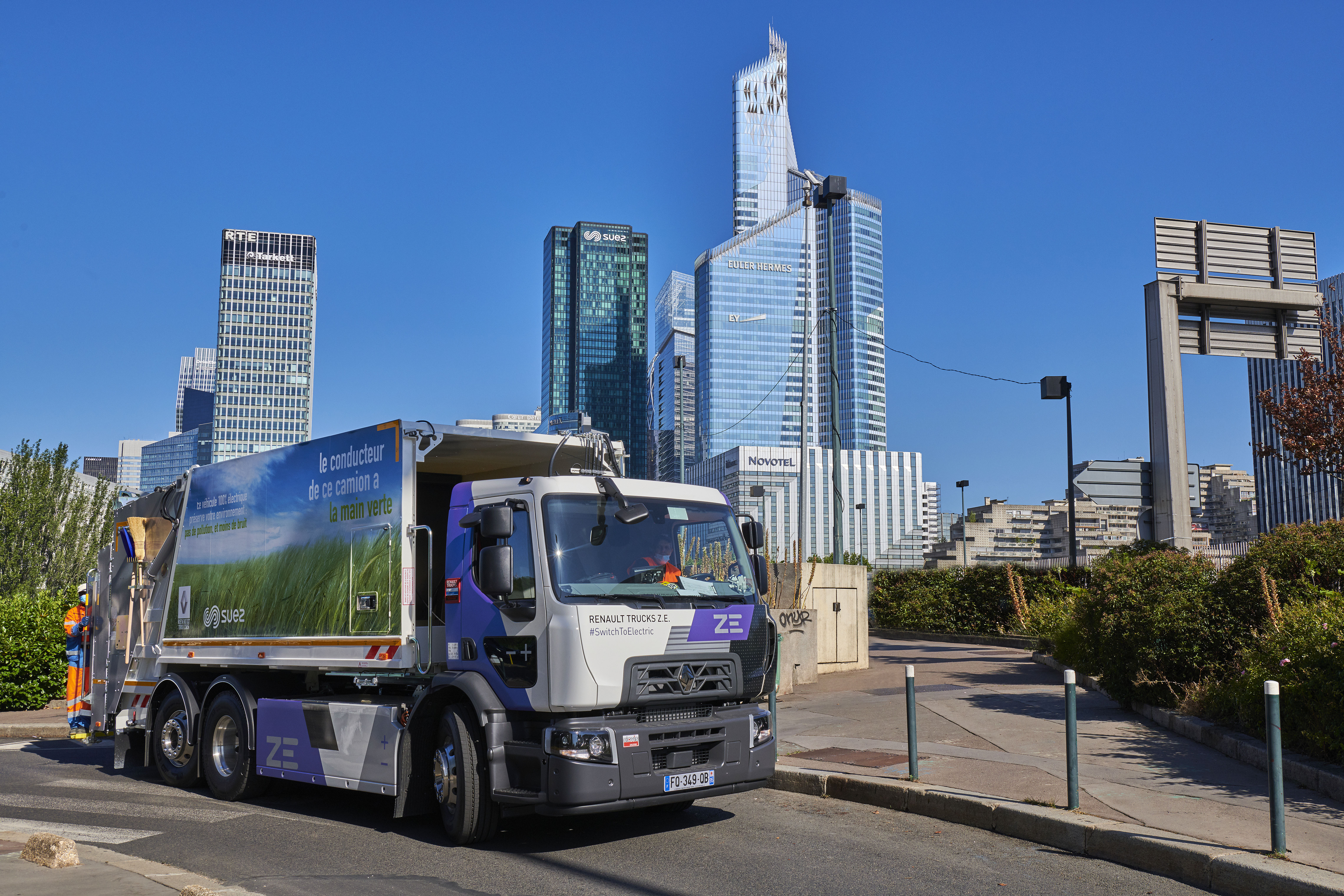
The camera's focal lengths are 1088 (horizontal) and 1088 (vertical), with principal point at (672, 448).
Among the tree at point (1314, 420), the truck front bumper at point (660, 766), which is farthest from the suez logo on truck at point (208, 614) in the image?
the tree at point (1314, 420)

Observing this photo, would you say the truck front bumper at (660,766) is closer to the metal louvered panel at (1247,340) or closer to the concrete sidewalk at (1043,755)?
the concrete sidewalk at (1043,755)

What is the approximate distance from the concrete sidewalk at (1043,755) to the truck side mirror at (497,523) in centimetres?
389

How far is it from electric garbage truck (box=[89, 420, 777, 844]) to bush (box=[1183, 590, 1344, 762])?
3.99m

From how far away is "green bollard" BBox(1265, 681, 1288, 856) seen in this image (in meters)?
5.99

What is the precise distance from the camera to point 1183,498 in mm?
18031

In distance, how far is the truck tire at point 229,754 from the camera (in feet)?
32.0

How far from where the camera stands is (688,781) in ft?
24.6

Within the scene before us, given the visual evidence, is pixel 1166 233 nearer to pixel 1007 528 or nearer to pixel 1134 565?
pixel 1134 565

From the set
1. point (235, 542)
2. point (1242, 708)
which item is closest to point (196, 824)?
point (235, 542)

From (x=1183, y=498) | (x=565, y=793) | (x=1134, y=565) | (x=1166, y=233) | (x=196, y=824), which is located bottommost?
(x=196, y=824)

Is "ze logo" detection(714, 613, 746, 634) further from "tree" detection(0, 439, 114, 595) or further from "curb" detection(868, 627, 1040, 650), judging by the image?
"tree" detection(0, 439, 114, 595)

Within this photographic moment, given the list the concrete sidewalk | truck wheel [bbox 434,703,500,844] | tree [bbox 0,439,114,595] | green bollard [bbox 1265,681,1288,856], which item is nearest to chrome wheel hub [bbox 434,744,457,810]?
truck wheel [bbox 434,703,500,844]

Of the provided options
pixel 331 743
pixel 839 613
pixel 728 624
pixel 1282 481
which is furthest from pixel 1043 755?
pixel 1282 481

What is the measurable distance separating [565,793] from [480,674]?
1.14 meters
